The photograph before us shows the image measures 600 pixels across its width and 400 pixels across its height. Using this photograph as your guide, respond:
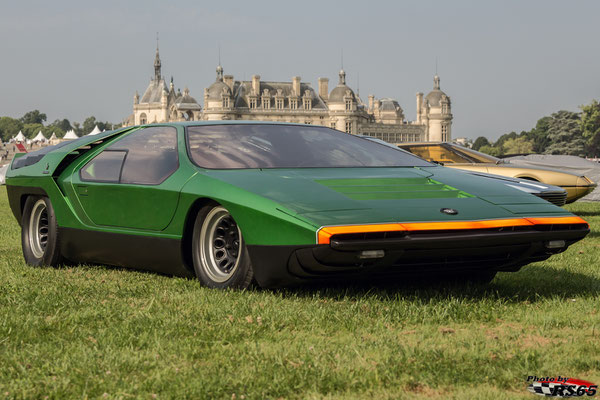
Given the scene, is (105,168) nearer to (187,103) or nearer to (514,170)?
(514,170)

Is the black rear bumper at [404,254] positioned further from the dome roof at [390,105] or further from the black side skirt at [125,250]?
the dome roof at [390,105]

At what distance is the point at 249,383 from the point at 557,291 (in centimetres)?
288

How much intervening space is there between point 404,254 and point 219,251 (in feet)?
4.33

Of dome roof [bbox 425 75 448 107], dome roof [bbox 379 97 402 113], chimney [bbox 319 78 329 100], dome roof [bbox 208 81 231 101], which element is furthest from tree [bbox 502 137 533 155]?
dome roof [bbox 208 81 231 101]

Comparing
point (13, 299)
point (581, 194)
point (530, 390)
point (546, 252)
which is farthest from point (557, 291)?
point (581, 194)

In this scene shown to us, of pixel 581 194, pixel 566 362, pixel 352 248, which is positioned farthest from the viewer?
pixel 581 194

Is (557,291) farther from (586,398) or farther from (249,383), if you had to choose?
(249,383)

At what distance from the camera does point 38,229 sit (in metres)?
7.32

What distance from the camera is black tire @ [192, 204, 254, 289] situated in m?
5.20

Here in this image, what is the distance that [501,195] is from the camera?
5.39m

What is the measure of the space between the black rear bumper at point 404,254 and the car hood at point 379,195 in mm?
132

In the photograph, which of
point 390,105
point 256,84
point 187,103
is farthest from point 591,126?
point 187,103

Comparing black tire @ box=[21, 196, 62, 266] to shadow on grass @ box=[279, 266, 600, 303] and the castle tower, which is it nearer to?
shadow on grass @ box=[279, 266, 600, 303]

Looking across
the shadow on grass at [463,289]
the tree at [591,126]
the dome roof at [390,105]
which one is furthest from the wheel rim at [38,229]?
the dome roof at [390,105]
